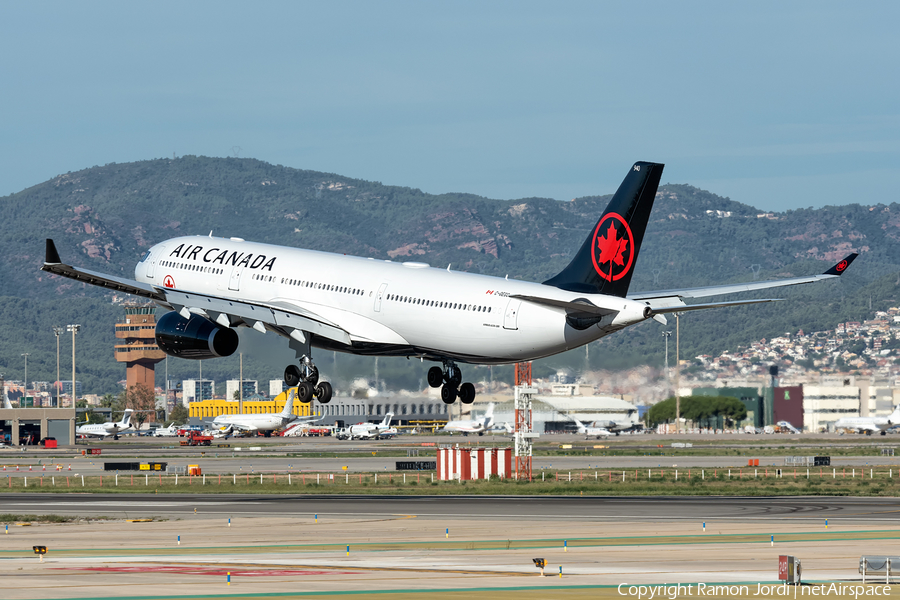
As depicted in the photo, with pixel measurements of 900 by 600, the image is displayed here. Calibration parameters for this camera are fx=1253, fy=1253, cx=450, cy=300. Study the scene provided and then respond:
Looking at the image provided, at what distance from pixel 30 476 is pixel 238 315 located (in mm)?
55174

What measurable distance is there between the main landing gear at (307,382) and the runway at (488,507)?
23.5 feet

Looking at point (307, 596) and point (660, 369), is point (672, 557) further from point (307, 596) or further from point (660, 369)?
point (660, 369)

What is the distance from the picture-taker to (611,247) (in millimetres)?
53969

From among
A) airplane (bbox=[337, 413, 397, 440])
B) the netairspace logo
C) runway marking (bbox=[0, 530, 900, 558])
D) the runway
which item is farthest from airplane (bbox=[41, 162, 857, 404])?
airplane (bbox=[337, 413, 397, 440])

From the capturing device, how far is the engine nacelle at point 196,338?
2416 inches

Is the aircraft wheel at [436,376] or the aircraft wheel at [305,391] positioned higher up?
the aircraft wheel at [436,376]

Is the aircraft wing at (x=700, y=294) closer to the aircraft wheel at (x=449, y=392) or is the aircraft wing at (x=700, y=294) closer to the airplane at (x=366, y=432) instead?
the aircraft wheel at (x=449, y=392)

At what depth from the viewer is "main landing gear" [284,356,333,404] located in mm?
59531

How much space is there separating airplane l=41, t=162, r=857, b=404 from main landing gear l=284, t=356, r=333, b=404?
0.20ft

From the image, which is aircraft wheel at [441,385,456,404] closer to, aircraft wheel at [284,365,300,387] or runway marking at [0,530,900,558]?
aircraft wheel at [284,365,300,387]

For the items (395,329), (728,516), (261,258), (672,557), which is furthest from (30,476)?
(672,557)

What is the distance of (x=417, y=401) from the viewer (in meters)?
160

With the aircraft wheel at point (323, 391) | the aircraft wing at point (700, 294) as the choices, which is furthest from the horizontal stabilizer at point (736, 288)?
the aircraft wheel at point (323, 391)

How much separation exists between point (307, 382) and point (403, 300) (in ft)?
22.0
